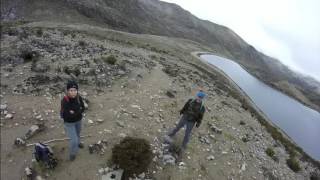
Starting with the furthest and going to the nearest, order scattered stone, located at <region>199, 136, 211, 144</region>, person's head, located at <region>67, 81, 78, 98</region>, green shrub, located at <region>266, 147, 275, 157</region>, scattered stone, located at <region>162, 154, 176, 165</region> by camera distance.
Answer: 1. green shrub, located at <region>266, 147, 275, 157</region>
2. scattered stone, located at <region>199, 136, 211, 144</region>
3. scattered stone, located at <region>162, 154, 176, 165</region>
4. person's head, located at <region>67, 81, 78, 98</region>

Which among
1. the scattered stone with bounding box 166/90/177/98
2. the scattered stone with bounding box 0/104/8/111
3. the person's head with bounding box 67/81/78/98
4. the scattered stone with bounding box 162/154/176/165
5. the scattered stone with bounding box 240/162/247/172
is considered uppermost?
the person's head with bounding box 67/81/78/98

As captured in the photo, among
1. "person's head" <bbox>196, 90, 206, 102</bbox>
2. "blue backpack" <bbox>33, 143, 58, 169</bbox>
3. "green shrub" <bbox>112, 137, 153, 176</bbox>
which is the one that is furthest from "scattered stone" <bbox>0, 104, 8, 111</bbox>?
"person's head" <bbox>196, 90, 206, 102</bbox>

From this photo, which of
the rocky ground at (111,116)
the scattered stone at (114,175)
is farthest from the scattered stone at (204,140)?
the scattered stone at (114,175)

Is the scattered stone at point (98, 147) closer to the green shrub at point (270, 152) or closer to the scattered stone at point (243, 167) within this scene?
the scattered stone at point (243, 167)

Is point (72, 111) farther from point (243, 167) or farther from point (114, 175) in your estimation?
point (243, 167)

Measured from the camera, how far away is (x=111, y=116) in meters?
16.0

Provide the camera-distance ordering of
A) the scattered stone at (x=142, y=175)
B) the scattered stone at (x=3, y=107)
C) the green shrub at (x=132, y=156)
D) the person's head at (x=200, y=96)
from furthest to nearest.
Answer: the scattered stone at (x=3, y=107) → the person's head at (x=200, y=96) → the scattered stone at (x=142, y=175) → the green shrub at (x=132, y=156)

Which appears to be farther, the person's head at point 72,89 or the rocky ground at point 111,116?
the rocky ground at point 111,116

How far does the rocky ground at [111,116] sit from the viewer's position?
510 inches

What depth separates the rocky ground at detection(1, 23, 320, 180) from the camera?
1295 centimetres

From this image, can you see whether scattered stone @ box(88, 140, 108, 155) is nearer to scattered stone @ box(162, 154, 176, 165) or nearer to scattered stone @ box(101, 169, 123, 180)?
scattered stone @ box(101, 169, 123, 180)

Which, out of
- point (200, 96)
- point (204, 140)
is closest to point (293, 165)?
point (204, 140)

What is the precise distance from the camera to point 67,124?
11.0 m

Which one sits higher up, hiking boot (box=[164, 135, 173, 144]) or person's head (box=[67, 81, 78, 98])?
person's head (box=[67, 81, 78, 98])
